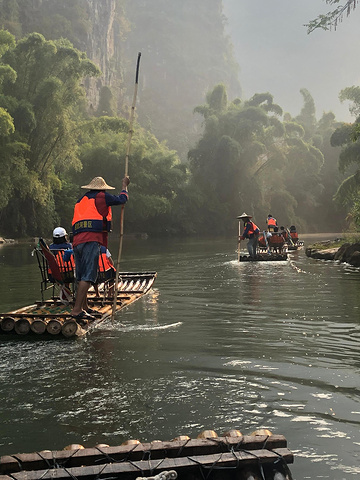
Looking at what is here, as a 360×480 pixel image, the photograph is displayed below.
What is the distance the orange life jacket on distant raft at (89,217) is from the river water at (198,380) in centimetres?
142

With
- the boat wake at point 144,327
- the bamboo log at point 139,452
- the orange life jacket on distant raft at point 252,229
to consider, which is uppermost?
the orange life jacket on distant raft at point 252,229

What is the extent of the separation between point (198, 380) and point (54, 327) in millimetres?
2617

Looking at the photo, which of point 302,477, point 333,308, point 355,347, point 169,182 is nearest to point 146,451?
point 302,477

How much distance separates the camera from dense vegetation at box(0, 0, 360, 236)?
36219mm

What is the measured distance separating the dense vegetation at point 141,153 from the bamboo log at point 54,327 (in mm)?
13256

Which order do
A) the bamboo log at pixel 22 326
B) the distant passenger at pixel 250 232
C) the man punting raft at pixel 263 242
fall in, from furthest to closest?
the man punting raft at pixel 263 242 < the distant passenger at pixel 250 232 < the bamboo log at pixel 22 326

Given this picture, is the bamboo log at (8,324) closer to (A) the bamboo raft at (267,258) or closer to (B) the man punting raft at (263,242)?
(B) the man punting raft at (263,242)

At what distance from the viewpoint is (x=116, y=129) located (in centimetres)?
5184

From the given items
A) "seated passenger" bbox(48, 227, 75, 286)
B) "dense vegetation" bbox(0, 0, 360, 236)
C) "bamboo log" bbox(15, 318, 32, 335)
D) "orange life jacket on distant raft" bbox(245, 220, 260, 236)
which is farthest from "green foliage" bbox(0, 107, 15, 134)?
"bamboo log" bbox(15, 318, 32, 335)

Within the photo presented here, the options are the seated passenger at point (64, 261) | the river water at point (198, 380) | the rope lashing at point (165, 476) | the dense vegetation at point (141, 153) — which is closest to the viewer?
the rope lashing at point (165, 476)

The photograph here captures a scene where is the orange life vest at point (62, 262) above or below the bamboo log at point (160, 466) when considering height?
above

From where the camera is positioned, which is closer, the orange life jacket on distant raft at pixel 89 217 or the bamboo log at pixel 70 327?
the bamboo log at pixel 70 327

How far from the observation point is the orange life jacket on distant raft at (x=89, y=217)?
7887mm

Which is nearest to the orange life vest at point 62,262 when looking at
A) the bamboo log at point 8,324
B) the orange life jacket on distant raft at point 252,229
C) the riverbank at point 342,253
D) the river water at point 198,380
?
the river water at point 198,380
